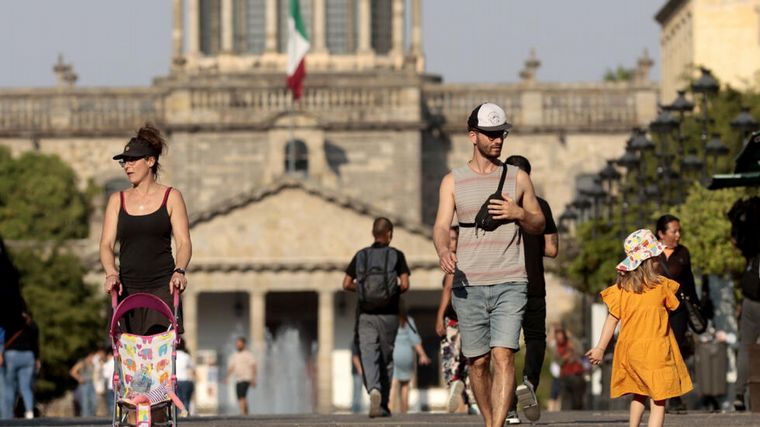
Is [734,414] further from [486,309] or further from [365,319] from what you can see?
[486,309]

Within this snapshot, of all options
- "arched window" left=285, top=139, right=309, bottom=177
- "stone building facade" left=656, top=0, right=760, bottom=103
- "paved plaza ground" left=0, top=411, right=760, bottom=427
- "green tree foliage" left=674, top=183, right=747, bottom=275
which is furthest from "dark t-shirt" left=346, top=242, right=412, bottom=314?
"arched window" left=285, top=139, right=309, bottom=177

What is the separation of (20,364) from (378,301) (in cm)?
649

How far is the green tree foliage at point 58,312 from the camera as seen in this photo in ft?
205

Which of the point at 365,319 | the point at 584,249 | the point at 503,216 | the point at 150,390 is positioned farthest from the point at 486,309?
the point at 584,249

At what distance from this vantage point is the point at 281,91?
3123 inches

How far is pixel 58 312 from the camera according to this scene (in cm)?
6406

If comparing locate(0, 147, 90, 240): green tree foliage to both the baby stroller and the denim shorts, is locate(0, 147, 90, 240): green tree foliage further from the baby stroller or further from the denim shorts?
the baby stroller

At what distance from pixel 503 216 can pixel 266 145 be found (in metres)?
63.5

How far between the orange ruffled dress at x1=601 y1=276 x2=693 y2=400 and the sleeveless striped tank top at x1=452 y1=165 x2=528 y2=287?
41.2 inches

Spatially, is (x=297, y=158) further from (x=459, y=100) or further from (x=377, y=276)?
(x=377, y=276)

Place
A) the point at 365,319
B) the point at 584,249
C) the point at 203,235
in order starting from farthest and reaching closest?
the point at 203,235 < the point at 584,249 < the point at 365,319

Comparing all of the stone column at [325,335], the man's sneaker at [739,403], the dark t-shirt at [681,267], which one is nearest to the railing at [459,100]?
the stone column at [325,335]

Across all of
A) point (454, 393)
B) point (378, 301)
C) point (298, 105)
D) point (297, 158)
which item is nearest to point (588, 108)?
point (298, 105)

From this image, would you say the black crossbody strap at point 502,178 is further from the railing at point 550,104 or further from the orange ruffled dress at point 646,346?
the railing at point 550,104
